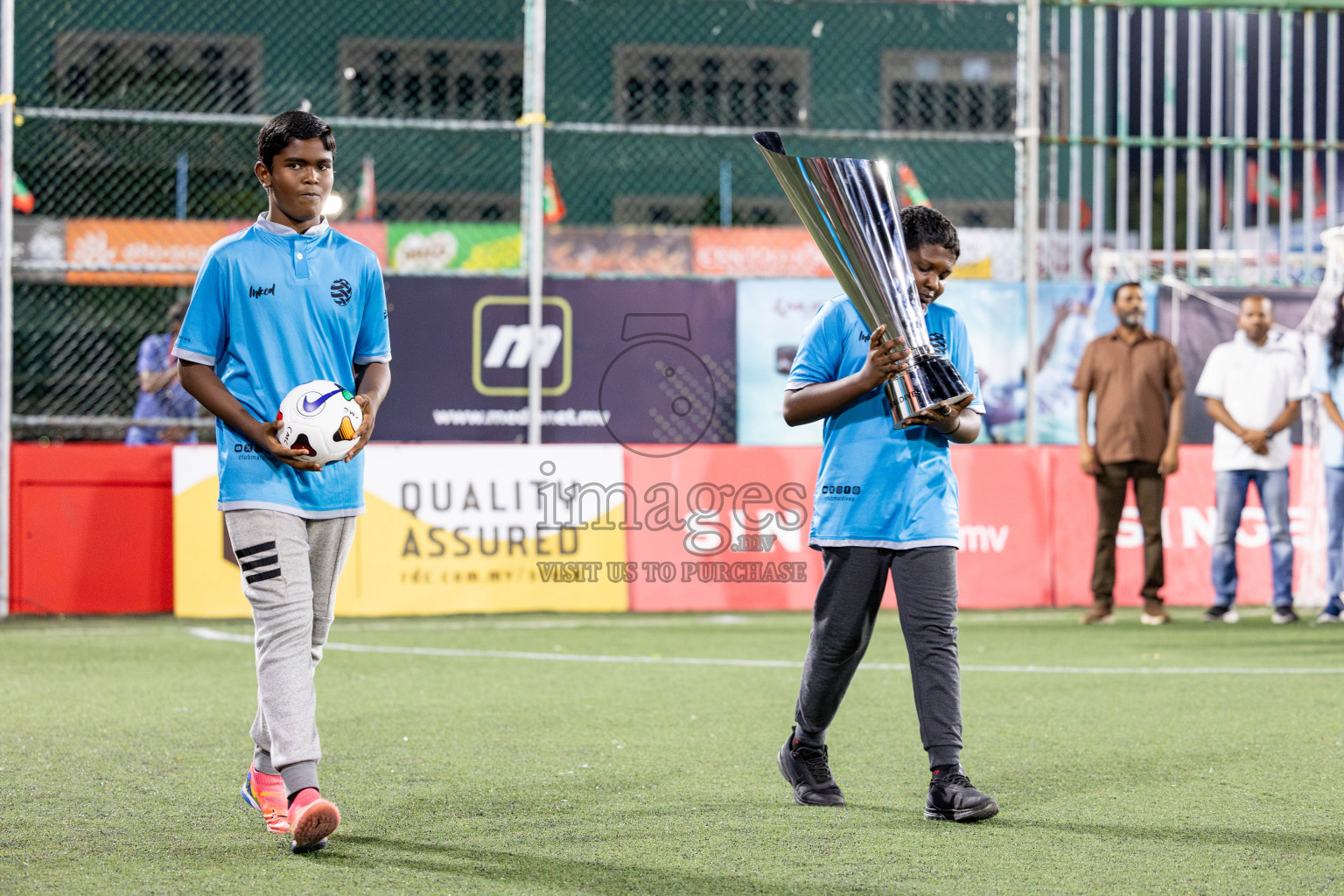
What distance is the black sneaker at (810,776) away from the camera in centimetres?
464

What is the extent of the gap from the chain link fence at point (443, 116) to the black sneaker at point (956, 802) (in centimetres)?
825

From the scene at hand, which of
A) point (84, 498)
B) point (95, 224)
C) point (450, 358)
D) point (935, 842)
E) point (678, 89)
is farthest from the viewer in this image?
point (678, 89)

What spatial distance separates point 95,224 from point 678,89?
771cm

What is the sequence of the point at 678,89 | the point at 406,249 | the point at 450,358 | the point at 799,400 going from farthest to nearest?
the point at 678,89
the point at 406,249
the point at 450,358
the point at 799,400

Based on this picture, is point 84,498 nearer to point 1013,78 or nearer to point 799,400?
point 799,400

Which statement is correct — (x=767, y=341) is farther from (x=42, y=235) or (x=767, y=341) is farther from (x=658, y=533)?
(x=42, y=235)

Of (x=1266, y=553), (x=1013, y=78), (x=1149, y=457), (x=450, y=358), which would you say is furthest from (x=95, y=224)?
(x=1013, y=78)

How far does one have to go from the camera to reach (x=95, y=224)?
13.6 meters

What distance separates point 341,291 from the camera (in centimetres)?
427

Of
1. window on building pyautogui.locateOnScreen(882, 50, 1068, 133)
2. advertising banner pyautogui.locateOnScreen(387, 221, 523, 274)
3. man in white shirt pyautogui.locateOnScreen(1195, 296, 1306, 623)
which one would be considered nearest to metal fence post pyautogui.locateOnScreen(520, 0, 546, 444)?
man in white shirt pyautogui.locateOnScreen(1195, 296, 1306, 623)

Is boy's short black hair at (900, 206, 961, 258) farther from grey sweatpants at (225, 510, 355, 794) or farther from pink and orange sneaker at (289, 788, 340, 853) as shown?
pink and orange sneaker at (289, 788, 340, 853)

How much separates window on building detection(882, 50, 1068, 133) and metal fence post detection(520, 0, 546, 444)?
26.1 feet

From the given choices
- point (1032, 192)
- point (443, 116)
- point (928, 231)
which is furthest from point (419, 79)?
point (928, 231)

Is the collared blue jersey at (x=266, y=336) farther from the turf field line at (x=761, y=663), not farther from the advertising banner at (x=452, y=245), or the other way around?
the advertising banner at (x=452, y=245)
